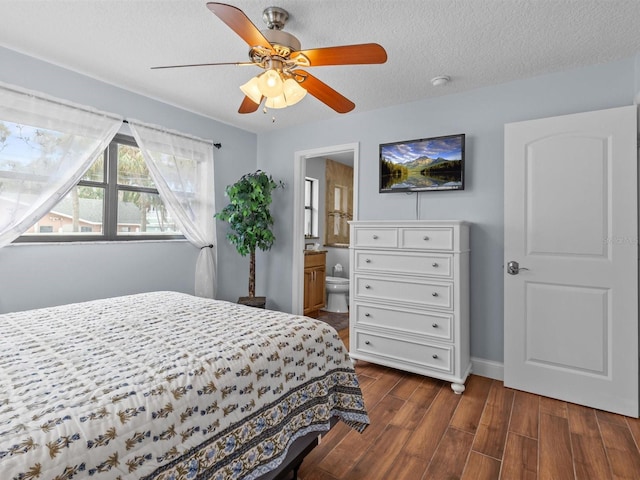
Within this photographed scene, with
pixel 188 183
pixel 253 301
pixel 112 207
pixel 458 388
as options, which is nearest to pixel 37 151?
pixel 112 207

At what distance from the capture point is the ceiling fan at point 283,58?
163 centimetres

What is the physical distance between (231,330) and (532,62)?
2.77 meters

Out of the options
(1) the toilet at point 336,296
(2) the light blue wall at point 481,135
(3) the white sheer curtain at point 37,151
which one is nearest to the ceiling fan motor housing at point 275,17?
(2) the light blue wall at point 481,135

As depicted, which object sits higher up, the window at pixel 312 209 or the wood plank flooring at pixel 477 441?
the window at pixel 312 209

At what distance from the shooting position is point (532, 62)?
2.46 m

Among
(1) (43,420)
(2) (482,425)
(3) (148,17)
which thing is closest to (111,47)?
(3) (148,17)

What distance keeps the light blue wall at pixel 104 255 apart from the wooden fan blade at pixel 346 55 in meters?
2.06

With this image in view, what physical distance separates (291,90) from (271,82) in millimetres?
136

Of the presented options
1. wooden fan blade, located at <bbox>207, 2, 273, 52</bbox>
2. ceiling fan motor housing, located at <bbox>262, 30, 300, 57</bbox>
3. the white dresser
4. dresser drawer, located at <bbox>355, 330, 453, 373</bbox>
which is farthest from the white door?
wooden fan blade, located at <bbox>207, 2, 273, 52</bbox>

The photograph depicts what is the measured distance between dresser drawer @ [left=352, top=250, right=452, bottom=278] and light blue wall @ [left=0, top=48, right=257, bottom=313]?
185 cm

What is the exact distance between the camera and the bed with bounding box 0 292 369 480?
83 centimetres

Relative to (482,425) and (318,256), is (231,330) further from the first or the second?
(318,256)

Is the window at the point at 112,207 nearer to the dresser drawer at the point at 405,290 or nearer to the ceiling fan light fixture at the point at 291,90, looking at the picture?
the ceiling fan light fixture at the point at 291,90

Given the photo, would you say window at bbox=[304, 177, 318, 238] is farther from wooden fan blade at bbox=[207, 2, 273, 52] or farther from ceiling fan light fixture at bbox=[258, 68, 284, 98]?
wooden fan blade at bbox=[207, 2, 273, 52]
